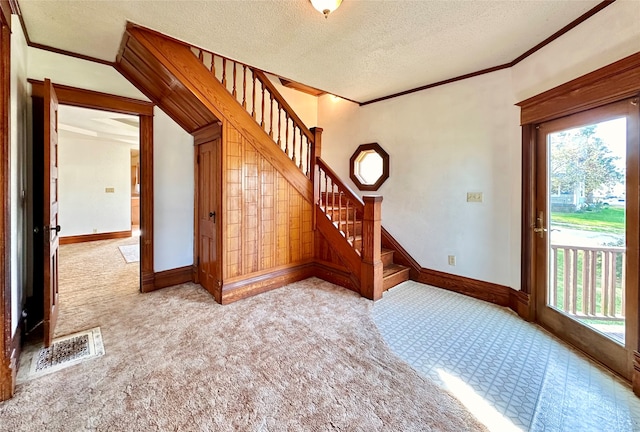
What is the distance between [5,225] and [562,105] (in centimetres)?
398

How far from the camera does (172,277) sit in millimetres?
3477

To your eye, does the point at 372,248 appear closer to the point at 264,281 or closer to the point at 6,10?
the point at 264,281

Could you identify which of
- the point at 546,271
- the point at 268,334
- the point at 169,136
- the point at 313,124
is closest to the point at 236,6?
the point at 169,136

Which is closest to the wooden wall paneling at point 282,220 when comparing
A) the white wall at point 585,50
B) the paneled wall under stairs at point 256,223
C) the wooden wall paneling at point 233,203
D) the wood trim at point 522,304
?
the paneled wall under stairs at point 256,223

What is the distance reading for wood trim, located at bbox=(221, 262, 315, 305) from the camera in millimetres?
2996

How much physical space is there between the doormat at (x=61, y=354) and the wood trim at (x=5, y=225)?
21 cm

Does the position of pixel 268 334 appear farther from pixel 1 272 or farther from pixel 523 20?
pixel 523 20

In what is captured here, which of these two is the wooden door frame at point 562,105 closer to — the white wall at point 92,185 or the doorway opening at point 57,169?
the doorway opening at point 57,169

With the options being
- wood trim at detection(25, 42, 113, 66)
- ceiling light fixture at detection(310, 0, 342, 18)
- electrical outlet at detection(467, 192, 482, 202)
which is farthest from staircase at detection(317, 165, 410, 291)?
wood trim at detection(25, 42, 113, 66)

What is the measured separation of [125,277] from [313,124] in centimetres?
386

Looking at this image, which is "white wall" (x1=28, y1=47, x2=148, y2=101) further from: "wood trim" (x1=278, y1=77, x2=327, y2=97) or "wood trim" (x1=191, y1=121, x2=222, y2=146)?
"wood trim" (x1=278, y1=77, x2=327, y2=97)

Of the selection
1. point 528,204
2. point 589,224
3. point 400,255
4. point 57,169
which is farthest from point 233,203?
point 589,224

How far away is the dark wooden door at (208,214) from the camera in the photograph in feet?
10.1

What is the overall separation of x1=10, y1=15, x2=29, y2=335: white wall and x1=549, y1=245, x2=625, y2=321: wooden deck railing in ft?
13.6
